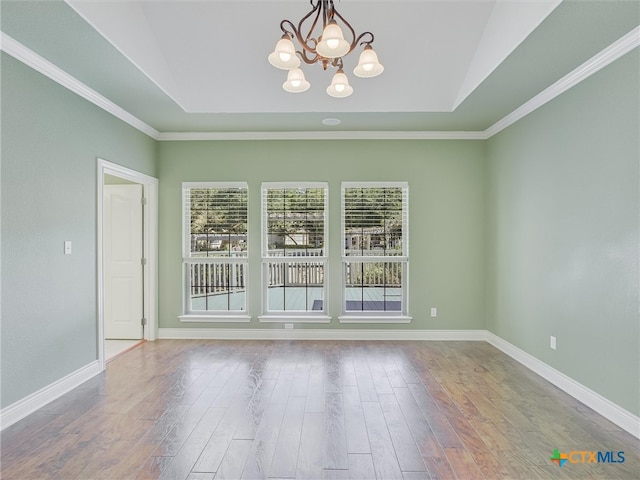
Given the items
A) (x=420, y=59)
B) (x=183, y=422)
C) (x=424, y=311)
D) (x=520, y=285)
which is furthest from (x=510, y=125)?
(x=183, y=422)

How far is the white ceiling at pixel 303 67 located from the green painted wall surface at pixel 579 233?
2.97ft

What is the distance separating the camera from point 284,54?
85.7 inches

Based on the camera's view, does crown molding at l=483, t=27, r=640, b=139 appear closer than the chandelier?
No

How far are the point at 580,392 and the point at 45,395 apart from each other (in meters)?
4.62

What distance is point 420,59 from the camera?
136 inches

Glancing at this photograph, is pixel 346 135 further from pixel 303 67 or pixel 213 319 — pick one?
pixel 213 319

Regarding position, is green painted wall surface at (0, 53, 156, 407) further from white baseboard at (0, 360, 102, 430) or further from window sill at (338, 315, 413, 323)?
window sill at (338, 315, 413, 323)

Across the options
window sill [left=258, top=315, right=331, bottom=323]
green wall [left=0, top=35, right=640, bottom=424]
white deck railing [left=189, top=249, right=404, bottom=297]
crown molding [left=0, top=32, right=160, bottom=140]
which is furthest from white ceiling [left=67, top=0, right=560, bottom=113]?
window sill [left=258, top=315, right=331, bottom=323]

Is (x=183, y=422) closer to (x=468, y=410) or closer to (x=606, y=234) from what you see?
(x=468, y=410)

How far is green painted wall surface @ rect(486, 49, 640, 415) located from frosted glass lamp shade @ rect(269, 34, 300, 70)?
2.47 metres

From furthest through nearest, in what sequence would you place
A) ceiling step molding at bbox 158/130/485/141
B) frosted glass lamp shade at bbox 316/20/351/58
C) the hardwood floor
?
ceiling step molding at bbox 158/130/485/141, the hardwood floor, frosted glass lamp shade at bbox 316/20/351/58

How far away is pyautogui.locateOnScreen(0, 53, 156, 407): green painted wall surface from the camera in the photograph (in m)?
2.66

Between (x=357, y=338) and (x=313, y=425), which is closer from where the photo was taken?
(x=313, y=425)

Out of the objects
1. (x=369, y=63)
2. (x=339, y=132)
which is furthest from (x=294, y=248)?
(x=369, y=63)
